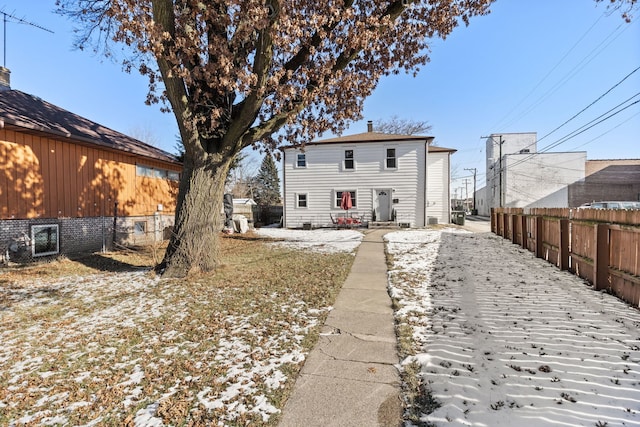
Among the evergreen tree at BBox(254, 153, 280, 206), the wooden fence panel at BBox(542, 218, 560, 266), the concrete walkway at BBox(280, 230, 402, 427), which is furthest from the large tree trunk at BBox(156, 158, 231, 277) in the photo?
the evergreen tree at BBox(254, 153, 280, 206)

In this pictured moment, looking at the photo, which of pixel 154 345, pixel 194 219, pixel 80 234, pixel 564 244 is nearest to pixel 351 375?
pixel 154 345

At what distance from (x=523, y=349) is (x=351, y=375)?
195 centimetres

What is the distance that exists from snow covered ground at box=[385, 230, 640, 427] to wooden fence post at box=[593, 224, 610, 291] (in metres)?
0.23

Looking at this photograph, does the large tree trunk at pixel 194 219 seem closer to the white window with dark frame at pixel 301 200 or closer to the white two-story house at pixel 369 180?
the white two-story house at pixel 369 180

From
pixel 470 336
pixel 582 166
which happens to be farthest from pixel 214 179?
pixel 582 166

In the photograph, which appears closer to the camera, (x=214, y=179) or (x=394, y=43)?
(x=214, y=179)

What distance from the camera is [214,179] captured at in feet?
22.2

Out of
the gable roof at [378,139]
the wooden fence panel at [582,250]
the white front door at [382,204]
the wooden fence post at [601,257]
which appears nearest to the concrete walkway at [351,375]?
the wooden fence post at [601,257]

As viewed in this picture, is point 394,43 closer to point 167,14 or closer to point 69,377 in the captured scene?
point 167,14

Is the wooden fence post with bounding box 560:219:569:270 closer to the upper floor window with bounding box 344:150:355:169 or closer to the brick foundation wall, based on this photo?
the brick foundation wall

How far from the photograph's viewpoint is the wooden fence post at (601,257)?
5.39 meters

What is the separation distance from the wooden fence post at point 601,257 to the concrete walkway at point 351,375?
391cm

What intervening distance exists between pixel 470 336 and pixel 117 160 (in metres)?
12.1

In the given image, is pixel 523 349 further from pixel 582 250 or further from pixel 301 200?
pixel 301 200
